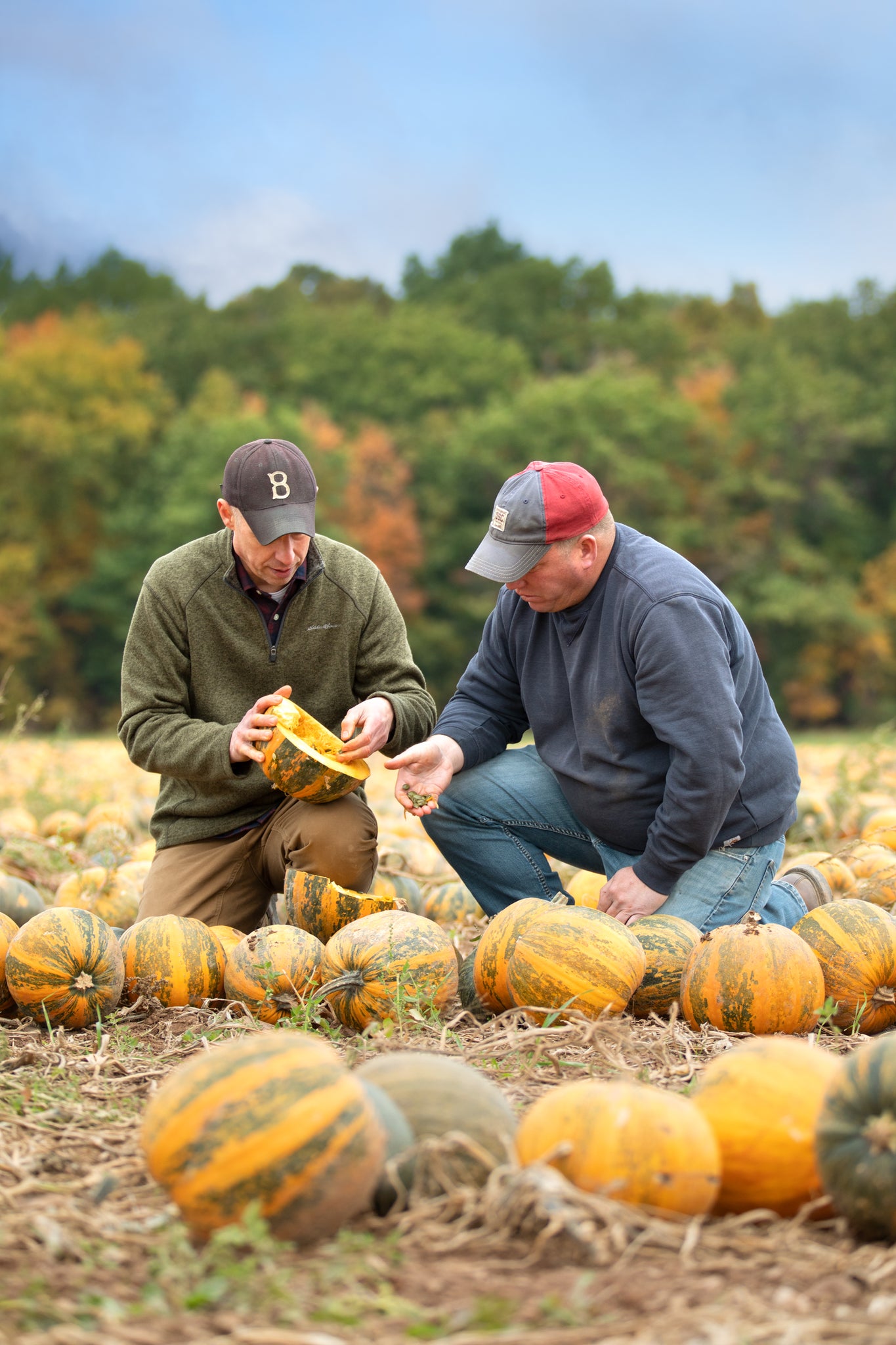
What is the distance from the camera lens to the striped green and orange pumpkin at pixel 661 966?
14.2 ft

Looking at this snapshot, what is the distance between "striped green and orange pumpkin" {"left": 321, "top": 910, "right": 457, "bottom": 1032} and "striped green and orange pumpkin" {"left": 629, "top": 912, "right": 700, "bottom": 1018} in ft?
2.23

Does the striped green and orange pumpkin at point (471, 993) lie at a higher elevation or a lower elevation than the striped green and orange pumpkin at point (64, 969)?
lower

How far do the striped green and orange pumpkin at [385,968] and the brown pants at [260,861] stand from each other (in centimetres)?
104

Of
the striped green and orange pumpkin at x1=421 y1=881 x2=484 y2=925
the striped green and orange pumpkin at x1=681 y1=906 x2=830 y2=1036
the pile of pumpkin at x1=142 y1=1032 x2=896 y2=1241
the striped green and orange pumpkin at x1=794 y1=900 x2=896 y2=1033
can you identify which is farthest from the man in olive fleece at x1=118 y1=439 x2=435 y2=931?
the pile of pumpkin at x1=142 y1=1032 x2=896 y2=1241

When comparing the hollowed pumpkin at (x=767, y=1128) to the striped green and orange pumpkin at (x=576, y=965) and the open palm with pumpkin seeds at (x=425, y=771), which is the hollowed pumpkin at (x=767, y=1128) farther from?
the open palm with pumpkin seeds at (x=425, y=771)

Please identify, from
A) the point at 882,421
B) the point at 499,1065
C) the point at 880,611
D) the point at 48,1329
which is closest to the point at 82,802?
the point at 499,1065

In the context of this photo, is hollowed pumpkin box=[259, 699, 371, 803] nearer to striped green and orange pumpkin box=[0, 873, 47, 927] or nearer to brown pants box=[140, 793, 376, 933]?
brown pants box=[140, 793, 376, 933]

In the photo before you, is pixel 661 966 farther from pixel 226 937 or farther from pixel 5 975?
A: pixel 5 975

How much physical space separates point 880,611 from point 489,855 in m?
41.8

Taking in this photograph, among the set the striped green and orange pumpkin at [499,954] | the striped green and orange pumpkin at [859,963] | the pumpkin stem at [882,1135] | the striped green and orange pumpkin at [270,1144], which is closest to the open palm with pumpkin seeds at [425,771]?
the striped green and orange pumpkin at [499,954]

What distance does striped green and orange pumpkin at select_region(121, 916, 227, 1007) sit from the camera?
4.45 m

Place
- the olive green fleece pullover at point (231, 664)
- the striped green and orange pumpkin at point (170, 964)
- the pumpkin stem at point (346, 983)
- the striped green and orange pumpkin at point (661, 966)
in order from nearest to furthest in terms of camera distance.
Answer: the pumpkin stem at point (346, 983) → the striped green and orange pumpkin at point (661, 966) → the striped green and orange pumpkin at point (170, 964) → the olive green fleece pullover at point (231, 664)

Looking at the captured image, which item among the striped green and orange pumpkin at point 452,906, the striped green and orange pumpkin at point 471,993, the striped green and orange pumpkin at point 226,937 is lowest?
the striped green and orange pumpkin at point 452,906

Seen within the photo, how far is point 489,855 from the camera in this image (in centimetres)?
555
